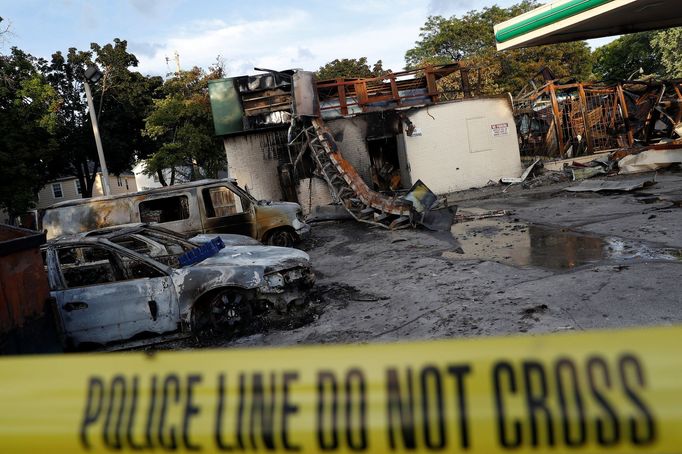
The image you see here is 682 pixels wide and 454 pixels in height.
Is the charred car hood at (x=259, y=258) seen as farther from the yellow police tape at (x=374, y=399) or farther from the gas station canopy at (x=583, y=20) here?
the gas station canopy at (x=583, y=20)

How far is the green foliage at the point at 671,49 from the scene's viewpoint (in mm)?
35250

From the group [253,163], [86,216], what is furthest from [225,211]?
[253,163]

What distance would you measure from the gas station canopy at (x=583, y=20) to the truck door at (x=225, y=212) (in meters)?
8.90

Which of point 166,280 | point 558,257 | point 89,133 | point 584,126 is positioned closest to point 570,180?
point 584,126

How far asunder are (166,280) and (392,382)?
4415 mm

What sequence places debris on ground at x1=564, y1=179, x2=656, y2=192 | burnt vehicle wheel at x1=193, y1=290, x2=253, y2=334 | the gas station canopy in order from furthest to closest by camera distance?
1. debris on ground at x1=564, y1=179, x2=656, y2=192
2. the gas station canopy
3. burnt vehicle wheel at x1=193, y1=290, x2=253, y2=334

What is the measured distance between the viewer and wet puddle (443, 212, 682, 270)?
6.68 metres

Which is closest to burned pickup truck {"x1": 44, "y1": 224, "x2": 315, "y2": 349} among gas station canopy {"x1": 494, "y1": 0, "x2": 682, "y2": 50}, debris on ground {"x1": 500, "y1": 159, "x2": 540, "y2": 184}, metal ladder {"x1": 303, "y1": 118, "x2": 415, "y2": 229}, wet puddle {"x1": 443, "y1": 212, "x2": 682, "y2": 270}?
wet puddle {"x1": 443, "y1": 212, "x2": 682, "y2": 270}

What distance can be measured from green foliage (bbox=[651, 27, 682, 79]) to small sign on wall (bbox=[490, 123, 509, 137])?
2622 cm

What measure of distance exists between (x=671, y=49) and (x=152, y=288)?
142 feet

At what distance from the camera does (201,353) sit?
1646 mm

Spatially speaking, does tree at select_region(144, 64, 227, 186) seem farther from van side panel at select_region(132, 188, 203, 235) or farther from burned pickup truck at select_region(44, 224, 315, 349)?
burned pickup truck at select_region(44, 224, 315, 349)

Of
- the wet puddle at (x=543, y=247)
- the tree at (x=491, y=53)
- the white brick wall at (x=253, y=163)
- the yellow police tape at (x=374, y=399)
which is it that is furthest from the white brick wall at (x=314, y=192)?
→ the tree at (x=491, y=53)

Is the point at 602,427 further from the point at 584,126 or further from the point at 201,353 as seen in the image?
the point at 584,126
